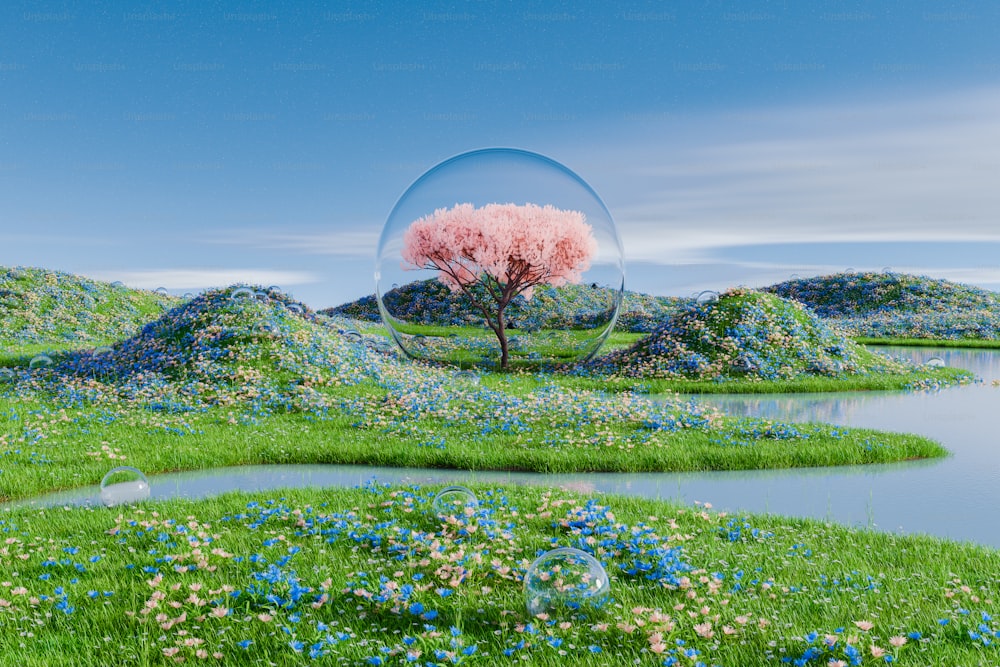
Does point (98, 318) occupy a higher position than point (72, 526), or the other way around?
point (98, 318)

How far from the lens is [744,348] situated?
28781 millimetres

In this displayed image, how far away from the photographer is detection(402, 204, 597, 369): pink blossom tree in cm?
830

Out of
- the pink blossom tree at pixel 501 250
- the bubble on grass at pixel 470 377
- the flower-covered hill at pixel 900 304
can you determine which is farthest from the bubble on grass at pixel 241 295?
the flower-covered hill at pixel 900 304

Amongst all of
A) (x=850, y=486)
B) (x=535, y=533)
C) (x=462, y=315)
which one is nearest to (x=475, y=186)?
(x=462, y=315)

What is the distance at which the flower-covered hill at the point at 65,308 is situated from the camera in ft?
137

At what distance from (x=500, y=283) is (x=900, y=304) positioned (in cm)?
6969

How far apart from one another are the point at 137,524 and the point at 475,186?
21.2 ft

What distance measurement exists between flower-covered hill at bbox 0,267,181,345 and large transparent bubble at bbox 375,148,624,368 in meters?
37.7

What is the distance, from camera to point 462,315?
8.97m

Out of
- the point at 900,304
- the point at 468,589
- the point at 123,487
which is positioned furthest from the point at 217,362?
the point at 900,304

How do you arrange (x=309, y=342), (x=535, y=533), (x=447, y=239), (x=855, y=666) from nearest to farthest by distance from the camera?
(x=855, y=666) < (x=447, y=239) < (x=535, y=533) < (x=309, y=342)

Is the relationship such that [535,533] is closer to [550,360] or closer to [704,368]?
[550,360]

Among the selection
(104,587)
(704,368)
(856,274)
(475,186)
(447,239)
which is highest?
(856,274)

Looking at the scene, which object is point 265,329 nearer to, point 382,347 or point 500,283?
point 382,347
